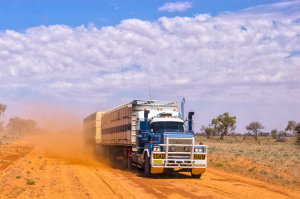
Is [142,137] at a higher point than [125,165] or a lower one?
higher

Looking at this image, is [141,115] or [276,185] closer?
[276,185]

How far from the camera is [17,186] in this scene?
43.3 feet

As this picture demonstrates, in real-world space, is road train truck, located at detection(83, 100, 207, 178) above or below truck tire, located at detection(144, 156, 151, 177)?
above

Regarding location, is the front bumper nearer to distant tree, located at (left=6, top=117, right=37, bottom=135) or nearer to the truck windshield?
the truck windshield

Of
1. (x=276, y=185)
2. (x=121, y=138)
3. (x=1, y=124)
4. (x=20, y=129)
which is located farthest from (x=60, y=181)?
(x=1, y=124)

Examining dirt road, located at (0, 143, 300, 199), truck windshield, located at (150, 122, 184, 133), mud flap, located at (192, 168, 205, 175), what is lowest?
dirt road, located at (0, 143, 300, 199)

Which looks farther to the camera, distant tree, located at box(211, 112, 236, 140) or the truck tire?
distant tree, located at box(211, 112, 236, 140)

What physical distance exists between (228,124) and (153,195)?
78939 mm

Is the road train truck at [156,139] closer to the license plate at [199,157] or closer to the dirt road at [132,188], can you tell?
the license plate at [199,157]

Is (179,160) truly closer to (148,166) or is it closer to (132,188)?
(148,166)

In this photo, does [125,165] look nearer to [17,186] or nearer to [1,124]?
[17,186]

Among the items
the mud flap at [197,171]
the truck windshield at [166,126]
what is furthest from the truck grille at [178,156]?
the truck windshield at [166,126]

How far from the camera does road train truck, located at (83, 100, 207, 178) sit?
53.2 feet

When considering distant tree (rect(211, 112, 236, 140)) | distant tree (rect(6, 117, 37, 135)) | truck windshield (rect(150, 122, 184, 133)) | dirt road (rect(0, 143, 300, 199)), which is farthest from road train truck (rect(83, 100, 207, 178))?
distant tree (rect(6, 117, 37, 135))
